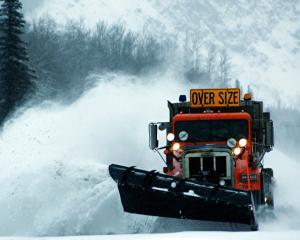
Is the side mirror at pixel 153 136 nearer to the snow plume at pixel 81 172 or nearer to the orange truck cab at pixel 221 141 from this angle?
the orange truck cab at pixel 221 141

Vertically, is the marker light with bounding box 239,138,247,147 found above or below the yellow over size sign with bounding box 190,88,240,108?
below

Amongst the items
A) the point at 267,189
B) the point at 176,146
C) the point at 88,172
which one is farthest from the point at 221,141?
the point at 88,172

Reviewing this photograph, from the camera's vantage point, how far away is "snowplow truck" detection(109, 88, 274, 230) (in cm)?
1099

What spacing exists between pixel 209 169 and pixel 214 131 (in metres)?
1.03

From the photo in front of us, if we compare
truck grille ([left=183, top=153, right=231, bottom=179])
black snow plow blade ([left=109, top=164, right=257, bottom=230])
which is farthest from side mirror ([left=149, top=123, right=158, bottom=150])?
black snow plow blade ([left=109, top=164, right=257, bottom=230])

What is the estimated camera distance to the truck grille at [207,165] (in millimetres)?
12281

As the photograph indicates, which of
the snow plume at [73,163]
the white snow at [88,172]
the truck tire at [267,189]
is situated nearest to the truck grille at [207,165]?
the white snow at [88,172]

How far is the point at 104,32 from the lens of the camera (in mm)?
102562

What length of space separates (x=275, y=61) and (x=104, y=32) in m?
69.2

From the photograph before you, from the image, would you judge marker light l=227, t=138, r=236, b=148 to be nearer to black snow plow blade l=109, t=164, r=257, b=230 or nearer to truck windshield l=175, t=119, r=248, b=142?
truck windshield l=175, t=119, r=248, b=142

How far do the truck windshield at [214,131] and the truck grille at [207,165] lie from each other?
75 centimetres

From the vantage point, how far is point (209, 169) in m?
12.3

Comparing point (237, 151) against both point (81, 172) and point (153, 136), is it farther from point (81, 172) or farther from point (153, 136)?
point (81, 172)

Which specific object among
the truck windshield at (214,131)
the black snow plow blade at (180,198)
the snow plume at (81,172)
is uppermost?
the truck windshield at (214,131)
